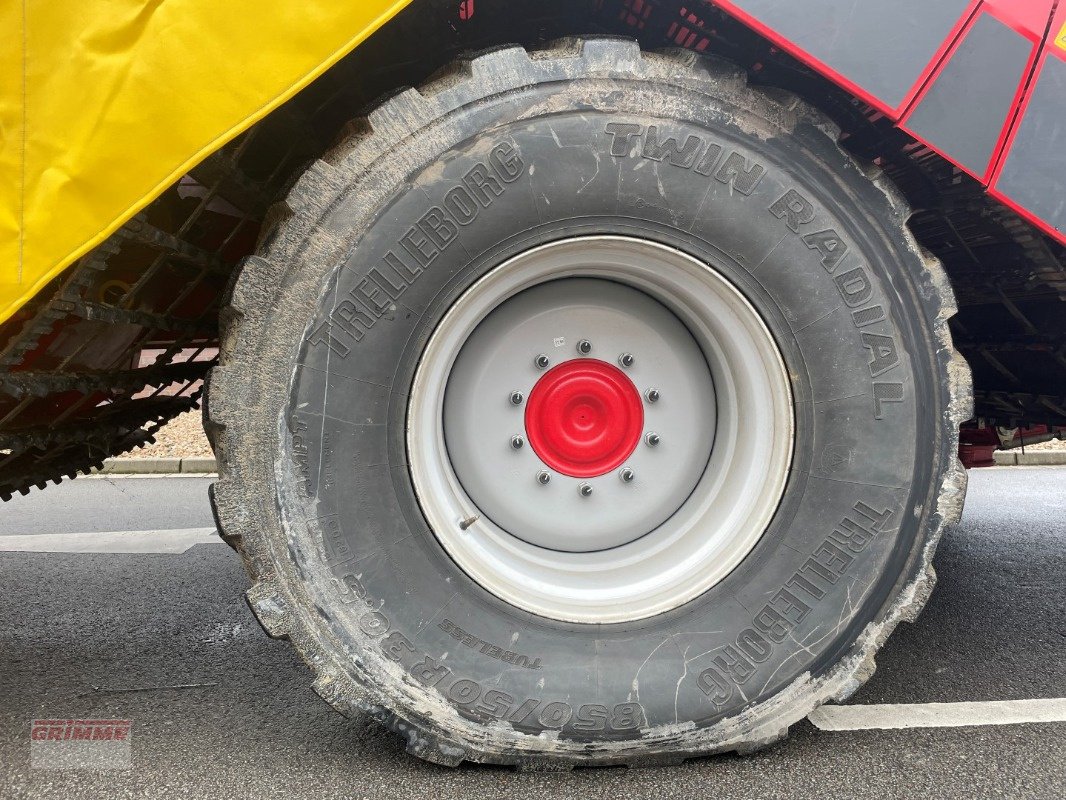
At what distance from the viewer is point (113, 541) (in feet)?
12.4

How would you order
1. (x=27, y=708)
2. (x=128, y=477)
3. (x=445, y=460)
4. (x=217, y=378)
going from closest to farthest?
(x=217, y=378) → (x=445, y=460) → (x=27, y=708) → (x=128, y=477)

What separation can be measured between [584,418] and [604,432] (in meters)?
0.06

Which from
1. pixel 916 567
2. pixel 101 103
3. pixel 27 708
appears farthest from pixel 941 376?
pixel 27 708

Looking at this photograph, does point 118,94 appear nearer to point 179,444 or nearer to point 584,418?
point 584,418

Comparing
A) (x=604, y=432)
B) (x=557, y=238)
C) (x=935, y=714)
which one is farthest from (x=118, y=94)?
(x=935, y=714)

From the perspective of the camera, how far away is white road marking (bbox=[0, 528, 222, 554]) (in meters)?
3.57

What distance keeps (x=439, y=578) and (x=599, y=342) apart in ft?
2.19

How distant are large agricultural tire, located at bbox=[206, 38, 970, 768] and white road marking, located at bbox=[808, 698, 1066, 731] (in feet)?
0.86

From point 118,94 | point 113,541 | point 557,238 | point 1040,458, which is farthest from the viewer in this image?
point 1040,458

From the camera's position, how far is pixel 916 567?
1.55 metres

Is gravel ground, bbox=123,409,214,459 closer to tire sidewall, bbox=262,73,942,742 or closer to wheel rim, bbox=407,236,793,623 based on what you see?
wheel rim, bbox=407,236,793,623

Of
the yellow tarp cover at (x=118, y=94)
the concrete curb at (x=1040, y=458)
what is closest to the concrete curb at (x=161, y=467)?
the yellow tarp cover at (x=118, y=94)

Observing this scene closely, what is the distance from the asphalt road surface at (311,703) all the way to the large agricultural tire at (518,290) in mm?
103

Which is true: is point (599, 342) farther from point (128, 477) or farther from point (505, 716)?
point (128, 477)
